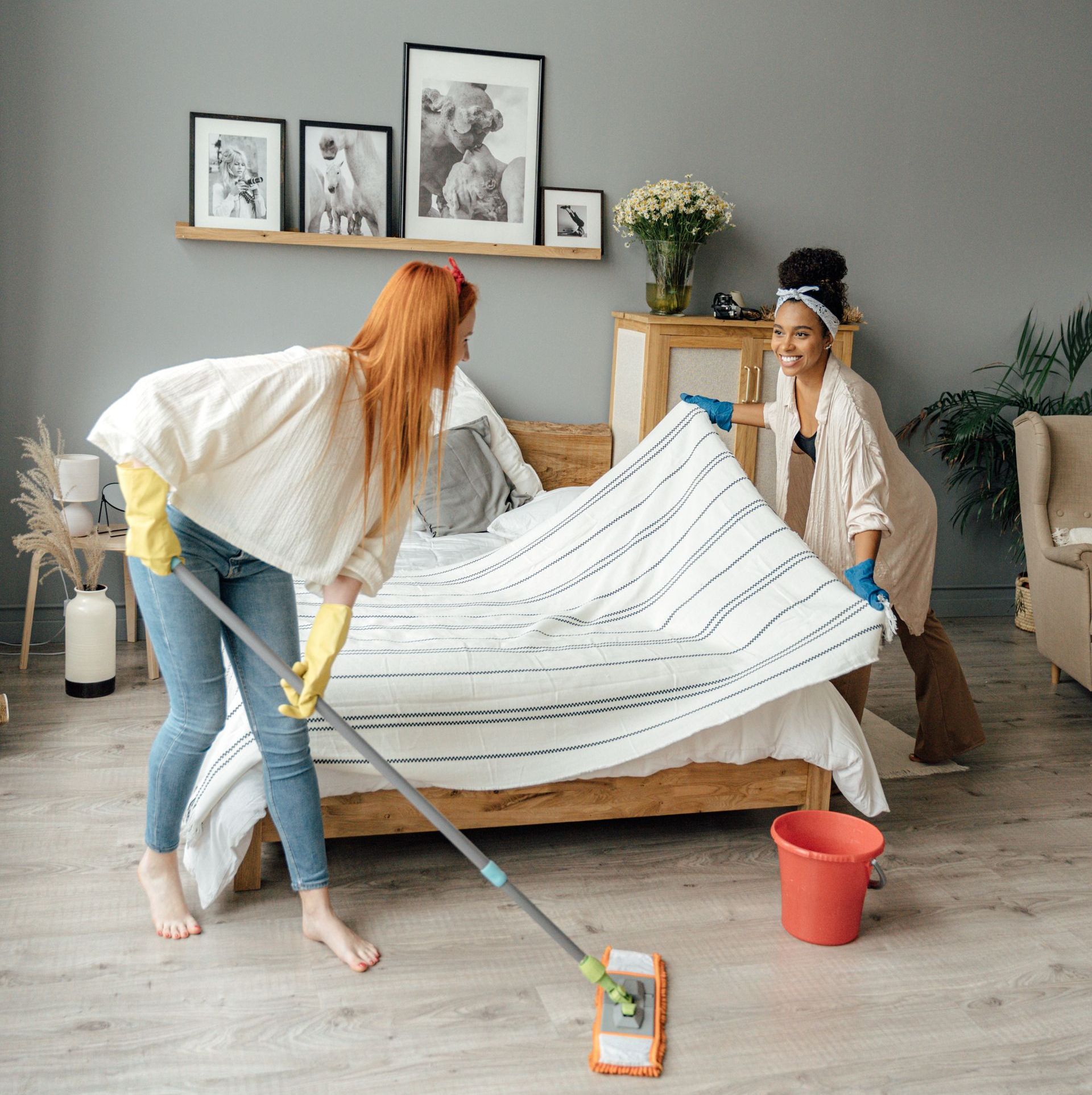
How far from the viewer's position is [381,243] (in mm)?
3900

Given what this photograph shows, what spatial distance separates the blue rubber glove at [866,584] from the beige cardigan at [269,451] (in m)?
1.11

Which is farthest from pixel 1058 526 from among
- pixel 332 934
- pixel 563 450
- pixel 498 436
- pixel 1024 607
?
pixel 332 934

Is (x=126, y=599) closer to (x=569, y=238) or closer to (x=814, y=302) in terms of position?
(x=569, y=238)

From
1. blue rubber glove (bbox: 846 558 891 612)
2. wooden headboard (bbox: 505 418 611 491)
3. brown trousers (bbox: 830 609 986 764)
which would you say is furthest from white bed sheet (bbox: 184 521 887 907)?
wooden headboard (bbox: 505 418 611 491)

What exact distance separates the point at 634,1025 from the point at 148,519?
1177mm

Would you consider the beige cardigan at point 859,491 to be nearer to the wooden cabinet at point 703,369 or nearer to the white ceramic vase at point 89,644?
the wooden cabinet at point 703,369

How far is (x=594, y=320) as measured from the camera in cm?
426

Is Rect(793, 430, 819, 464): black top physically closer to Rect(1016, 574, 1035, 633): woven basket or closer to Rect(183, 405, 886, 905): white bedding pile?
Rect(183, 405, 886, 905): white bedding pile

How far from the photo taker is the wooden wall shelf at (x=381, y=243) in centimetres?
376

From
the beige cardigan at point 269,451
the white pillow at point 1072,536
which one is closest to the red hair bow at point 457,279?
the beige cardigan at point 269,451

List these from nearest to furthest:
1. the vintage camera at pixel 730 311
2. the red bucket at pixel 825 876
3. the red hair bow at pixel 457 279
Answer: the red hair bow at pixel 457 279
the red bucket at pixel 825 876
the vintage camera at pixel 730 311

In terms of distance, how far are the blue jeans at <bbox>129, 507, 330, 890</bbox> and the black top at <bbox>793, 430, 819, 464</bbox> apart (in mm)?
1466

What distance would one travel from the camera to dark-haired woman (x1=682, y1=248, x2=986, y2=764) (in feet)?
8.66

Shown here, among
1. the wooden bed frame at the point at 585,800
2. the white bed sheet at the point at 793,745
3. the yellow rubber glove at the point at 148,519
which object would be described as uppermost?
the yellow rubber glove at the point at 148,519
